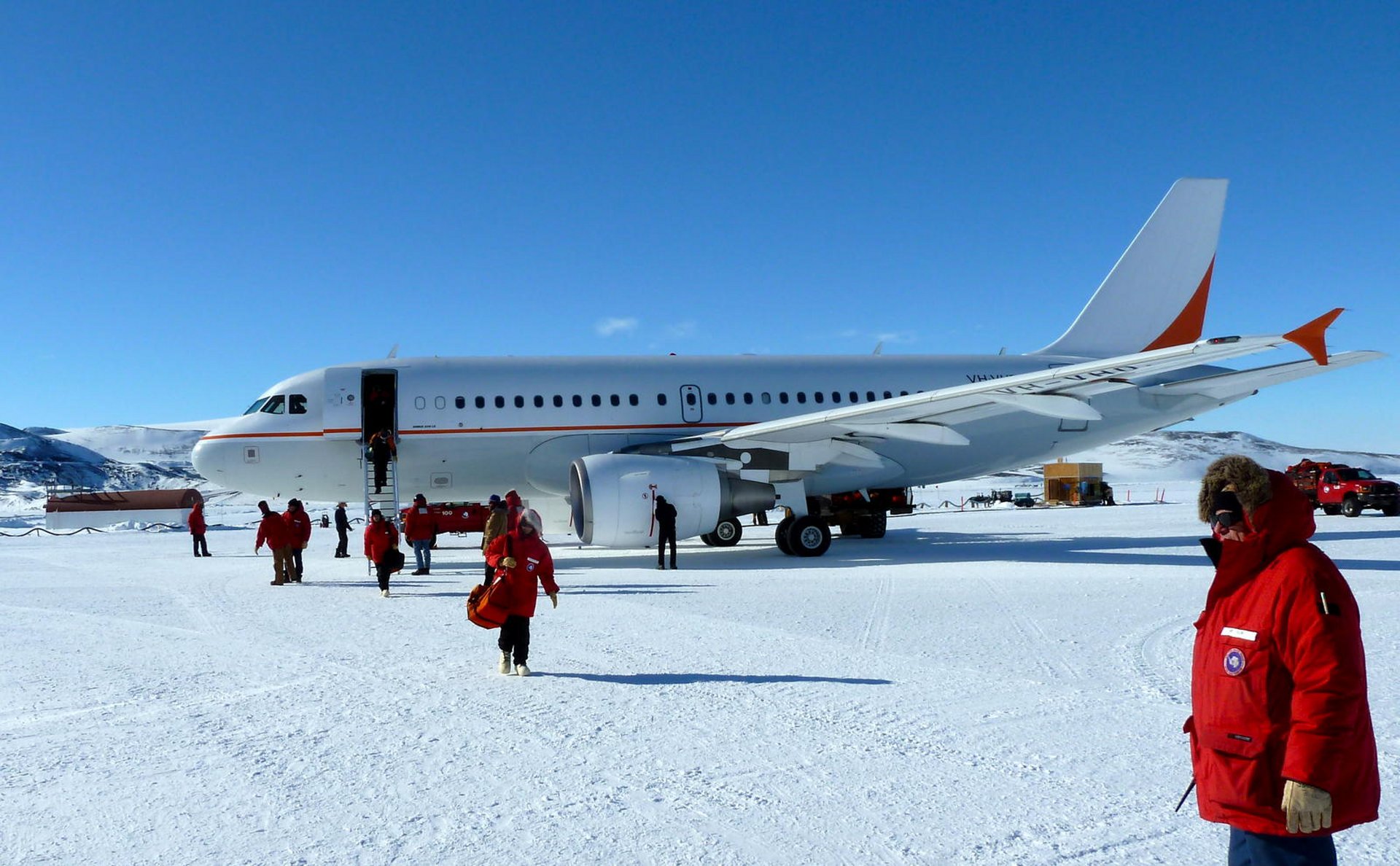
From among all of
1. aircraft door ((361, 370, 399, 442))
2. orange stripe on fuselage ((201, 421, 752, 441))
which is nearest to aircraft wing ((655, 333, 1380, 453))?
orange stripe on fuselage ((201, 421, 752, 441))

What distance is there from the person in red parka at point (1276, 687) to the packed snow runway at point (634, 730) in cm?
119

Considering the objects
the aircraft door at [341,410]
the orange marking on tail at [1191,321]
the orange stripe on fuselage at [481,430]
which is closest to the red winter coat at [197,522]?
the orange stripe on fuselage at [481,430]

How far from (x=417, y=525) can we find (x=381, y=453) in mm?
2849

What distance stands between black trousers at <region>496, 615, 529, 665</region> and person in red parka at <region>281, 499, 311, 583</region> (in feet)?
26.0

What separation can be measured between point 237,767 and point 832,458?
1265cm

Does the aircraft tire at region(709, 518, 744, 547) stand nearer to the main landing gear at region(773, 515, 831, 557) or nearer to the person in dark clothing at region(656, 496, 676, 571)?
the main landing gear at region(773, 515, 831, 557)

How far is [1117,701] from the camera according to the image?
5.80 meters

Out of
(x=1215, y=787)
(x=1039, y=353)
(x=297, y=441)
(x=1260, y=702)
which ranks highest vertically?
(x=1039, y=353)

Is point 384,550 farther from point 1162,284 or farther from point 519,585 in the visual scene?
point 1162,284

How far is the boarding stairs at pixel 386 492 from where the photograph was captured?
53.3 ft

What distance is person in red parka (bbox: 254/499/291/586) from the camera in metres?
13.3

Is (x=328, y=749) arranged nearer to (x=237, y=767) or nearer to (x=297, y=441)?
(x=237, y=767)

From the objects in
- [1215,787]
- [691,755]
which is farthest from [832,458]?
[1215,787]

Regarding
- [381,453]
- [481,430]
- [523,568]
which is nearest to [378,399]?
[381,453]
